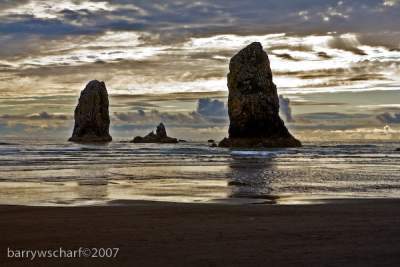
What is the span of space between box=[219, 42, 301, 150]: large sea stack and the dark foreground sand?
67630 mm

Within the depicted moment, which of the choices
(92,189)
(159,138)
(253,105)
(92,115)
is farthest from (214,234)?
(92,115)

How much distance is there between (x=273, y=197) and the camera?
1459cm

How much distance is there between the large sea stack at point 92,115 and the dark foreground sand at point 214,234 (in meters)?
123

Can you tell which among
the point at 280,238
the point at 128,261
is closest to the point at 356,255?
the point at 280,238

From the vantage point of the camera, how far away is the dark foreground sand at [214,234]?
21.1ft

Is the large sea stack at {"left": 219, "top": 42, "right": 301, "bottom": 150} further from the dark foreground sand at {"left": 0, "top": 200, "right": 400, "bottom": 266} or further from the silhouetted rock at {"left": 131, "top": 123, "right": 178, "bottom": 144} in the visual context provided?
the dark foreground sand at {"left": 0, "top": 200, "right": 400, "bottom": 266}

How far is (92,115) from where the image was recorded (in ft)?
443

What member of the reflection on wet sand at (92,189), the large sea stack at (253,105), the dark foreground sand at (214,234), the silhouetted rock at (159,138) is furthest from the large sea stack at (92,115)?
the dark foreground sand at (214,234)

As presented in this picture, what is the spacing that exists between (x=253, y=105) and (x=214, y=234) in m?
75.5

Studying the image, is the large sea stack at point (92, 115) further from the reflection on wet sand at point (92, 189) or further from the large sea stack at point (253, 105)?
the reflection on wet sand at point (92, 189)

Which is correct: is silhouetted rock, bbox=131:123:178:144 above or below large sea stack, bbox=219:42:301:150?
below

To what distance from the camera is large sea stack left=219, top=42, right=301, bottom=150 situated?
81062 millimetres

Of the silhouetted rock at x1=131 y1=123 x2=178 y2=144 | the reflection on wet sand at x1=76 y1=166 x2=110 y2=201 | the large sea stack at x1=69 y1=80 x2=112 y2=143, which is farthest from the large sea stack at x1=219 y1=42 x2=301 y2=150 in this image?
the reflection on wet sand at x1=76 y1=166 x2=110 y2=201

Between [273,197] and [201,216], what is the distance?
4767 millimetres
